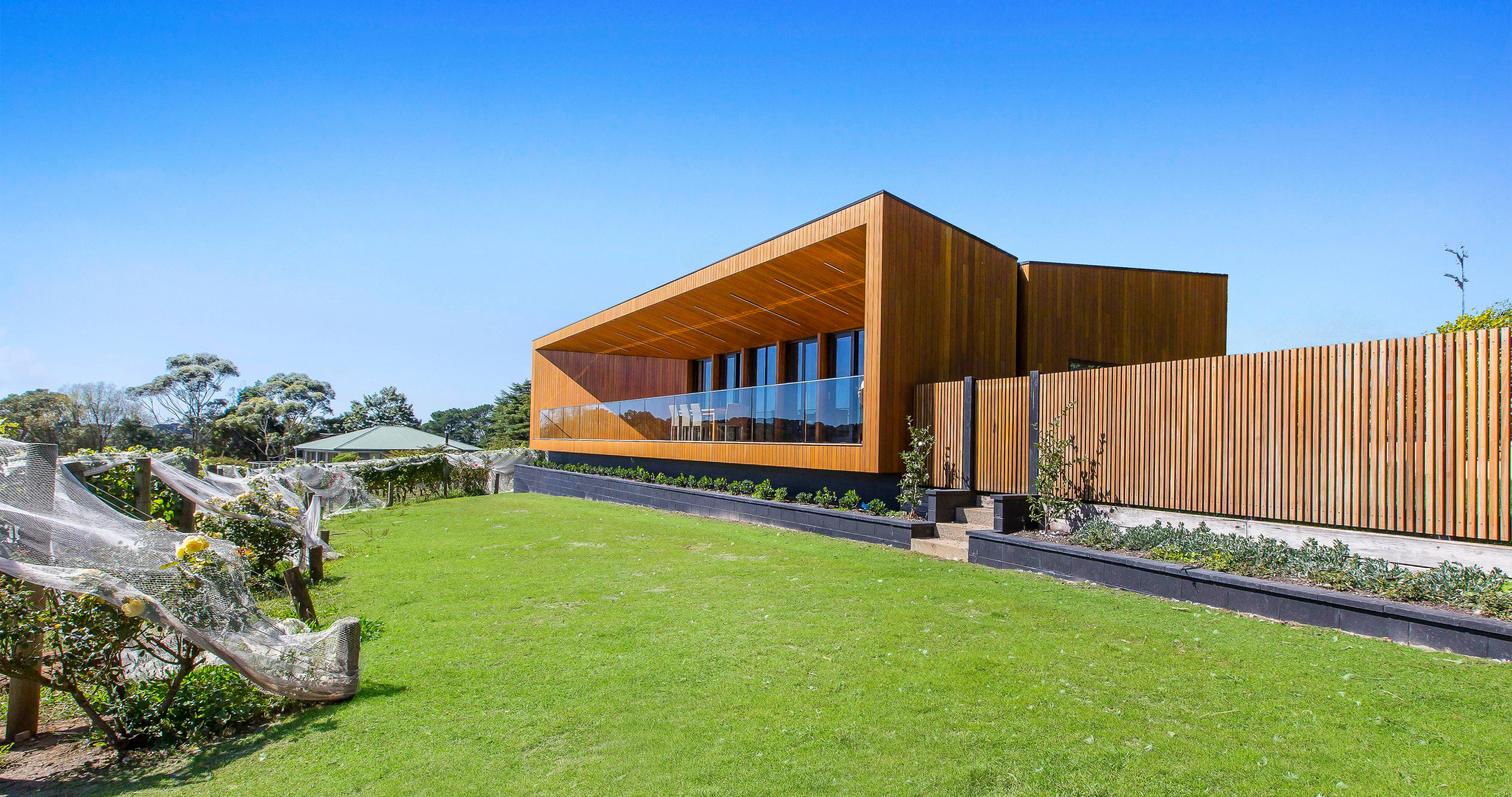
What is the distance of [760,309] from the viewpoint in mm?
16781

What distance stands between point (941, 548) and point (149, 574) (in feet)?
27.0

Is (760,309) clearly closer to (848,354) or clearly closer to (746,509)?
(848,354)

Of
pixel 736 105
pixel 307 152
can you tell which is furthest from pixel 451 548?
pixel 736 105

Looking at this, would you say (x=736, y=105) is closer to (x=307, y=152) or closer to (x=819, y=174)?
(x=819, y=174)

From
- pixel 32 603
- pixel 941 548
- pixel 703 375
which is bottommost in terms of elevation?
pixel 941 548


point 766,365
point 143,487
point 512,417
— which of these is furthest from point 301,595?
point 512,417

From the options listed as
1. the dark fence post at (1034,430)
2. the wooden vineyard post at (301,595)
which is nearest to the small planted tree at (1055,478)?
the dark fence post at (1034,430)

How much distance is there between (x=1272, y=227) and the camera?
14242 millimetres

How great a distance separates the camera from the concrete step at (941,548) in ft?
31.0

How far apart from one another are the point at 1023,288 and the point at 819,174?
210 inches

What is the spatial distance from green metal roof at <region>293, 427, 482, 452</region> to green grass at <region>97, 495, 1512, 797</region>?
2944 cm

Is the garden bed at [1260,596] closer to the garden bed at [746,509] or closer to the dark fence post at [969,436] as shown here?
the garden bed at [746,509]

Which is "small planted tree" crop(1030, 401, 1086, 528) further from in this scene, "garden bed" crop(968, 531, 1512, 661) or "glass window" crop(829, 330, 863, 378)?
"glass window" crop(829, 330, 863, 378)

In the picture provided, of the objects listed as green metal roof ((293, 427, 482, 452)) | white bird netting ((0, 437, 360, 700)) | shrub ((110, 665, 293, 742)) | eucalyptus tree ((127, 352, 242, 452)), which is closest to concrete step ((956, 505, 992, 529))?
white bird netting ((0, 437, 360, 700))
